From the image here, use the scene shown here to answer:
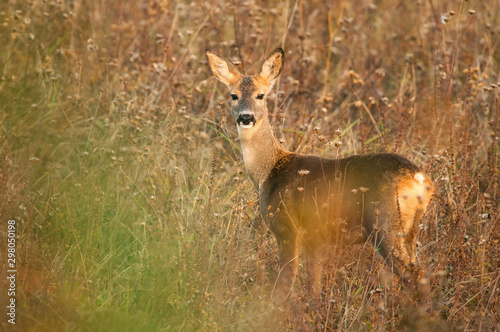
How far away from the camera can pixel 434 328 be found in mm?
3621

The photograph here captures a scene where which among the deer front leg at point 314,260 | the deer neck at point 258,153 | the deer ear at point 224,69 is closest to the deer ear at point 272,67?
the deer ear at point 224,69

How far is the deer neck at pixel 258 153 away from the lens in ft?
17.2

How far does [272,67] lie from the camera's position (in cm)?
568

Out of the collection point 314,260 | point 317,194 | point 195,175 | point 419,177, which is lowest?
point 314,260

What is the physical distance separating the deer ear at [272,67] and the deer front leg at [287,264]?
5.10 feet

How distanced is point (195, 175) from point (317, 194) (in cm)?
154

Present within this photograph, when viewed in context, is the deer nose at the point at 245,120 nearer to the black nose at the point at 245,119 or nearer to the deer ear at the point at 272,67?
the black nose at the point at 245,119

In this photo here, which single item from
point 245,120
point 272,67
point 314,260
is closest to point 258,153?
point 245,120

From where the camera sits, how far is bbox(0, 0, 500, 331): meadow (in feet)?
13.2

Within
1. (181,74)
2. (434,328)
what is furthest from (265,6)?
(434,328)

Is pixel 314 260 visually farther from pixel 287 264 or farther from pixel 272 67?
pixel 272 67

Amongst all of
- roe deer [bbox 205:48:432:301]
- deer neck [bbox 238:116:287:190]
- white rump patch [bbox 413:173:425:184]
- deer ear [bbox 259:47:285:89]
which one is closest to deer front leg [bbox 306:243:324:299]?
roe deer [bbox 205:48:432:301]

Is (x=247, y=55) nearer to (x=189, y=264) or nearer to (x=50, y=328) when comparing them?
(x=189, y=264)

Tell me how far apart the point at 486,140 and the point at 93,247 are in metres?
4.05
